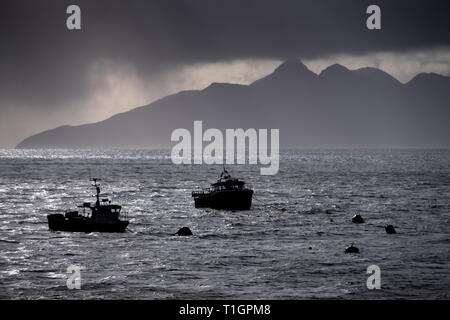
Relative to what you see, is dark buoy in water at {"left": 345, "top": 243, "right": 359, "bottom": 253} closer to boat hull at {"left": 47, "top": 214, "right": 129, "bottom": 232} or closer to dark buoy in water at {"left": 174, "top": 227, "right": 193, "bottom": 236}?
dark buoy in water at {"left": 174, "top": 227, "right": 193, "bottom": 236}

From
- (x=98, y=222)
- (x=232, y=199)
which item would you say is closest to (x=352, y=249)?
(x=98, y=222)

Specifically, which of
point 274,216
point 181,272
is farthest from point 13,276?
point 274,216

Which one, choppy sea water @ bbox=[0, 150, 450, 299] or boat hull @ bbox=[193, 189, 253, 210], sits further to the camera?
boat hull @ bbox=[193, 189, 253, 210]

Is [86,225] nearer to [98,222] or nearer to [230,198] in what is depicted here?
[98,222]

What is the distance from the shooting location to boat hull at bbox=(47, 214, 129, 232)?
7994 cm

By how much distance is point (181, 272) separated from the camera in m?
54.8

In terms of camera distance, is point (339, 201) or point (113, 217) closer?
point (113, 217)

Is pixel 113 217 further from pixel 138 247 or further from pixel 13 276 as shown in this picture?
pixel 13 276

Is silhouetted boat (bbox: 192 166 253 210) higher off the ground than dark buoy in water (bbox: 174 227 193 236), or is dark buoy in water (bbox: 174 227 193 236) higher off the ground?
silhouetted boat (bbox: 192 166 253 210)

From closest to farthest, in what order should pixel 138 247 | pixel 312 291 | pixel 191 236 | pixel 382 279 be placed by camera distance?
pixel 312 291, pixel 382 279, pixel 138 247, pixel 191 236

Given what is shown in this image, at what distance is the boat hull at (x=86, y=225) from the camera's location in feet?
262

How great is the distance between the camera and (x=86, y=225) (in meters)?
80.3

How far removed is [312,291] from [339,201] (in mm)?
84929

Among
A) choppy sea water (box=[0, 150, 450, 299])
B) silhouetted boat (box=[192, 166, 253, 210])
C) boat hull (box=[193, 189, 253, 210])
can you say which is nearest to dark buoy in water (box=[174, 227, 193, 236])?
choppy sea water (box=[0, 150, 450, 299])
